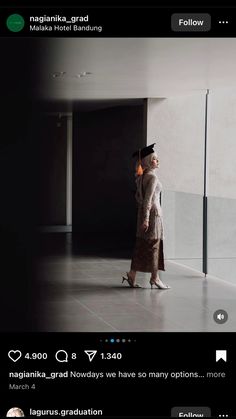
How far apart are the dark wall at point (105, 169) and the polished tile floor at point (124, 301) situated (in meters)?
4.96

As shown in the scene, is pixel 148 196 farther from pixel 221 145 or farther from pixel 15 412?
pixel 15 412

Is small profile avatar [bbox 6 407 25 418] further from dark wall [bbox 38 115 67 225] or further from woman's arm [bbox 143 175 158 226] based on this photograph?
dark wall [bbox 38 115 67 225]

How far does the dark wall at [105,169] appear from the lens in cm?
1418

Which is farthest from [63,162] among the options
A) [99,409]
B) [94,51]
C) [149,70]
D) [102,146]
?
[99,409]

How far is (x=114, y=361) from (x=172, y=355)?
0.14 m

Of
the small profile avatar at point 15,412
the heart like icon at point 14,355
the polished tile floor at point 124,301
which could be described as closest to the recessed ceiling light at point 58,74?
the polished tile floor at point 124,301

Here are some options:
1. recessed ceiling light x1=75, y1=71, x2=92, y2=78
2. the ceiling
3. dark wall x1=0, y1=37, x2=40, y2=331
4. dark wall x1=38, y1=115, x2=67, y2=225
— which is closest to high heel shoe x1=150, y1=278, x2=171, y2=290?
the ceiling

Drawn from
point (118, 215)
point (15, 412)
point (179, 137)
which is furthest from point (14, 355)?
point (118, 215)

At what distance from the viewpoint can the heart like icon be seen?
175 centimetres

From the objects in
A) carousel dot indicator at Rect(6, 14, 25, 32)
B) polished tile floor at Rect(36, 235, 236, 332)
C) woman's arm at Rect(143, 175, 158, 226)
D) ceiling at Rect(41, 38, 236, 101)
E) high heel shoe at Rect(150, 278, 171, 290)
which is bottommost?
polished tile floor at Rect(36, 235, 236, 332)

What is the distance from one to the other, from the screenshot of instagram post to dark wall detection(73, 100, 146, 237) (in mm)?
28

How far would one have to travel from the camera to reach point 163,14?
5.81 ft

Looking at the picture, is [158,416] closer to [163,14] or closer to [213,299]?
[163,14]

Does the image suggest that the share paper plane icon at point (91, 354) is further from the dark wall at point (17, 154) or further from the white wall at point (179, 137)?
the white wall at point (179, 137)
